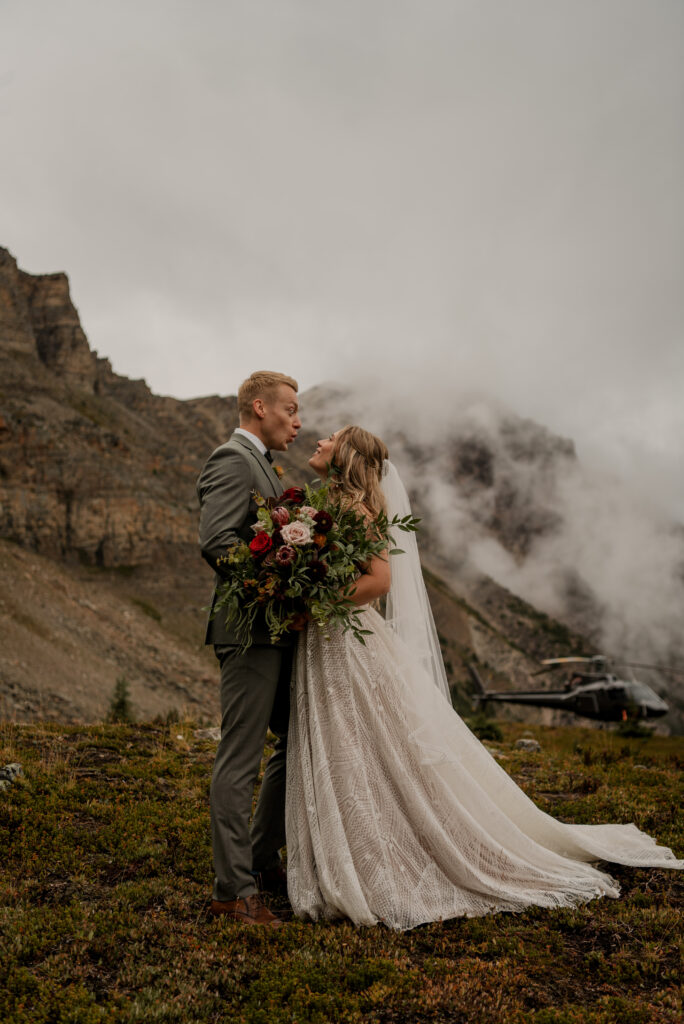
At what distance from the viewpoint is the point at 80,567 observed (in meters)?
64.4

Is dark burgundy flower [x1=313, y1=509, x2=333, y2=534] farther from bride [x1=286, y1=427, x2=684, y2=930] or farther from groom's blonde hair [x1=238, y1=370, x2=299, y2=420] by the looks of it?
groom's blonde hair [x1=238, y1=370, x2=299, y2=420]

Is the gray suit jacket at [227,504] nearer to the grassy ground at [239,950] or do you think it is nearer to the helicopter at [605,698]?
the grassy ground at [239,950]

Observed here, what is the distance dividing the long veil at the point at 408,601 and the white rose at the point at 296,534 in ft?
4.19

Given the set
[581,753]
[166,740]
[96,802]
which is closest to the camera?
[96,802]

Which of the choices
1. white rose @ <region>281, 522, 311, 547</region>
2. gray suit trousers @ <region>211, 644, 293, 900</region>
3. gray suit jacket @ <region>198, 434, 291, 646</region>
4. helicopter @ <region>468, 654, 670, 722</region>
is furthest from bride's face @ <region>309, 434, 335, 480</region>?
helicopter @ <region>468, 654, 670, 722</region>

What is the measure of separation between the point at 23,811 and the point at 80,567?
6199cm

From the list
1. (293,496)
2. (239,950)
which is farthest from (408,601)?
(239,950)

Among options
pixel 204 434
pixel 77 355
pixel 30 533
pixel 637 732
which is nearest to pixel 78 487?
pixel 30 533

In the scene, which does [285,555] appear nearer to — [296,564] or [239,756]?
[296,564]

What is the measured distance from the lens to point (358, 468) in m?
5.59

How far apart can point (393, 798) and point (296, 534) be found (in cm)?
215

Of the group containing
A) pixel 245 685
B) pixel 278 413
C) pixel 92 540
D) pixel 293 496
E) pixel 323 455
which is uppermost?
pixel 92 540

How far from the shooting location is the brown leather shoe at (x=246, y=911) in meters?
4.66

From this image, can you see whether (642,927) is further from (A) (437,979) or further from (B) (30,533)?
(B) (30,533)
